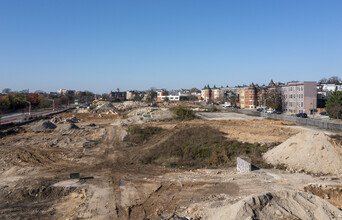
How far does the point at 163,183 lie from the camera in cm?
1706

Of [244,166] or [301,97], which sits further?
[301,97]

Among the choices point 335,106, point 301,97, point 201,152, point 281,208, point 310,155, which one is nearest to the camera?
point 281,208

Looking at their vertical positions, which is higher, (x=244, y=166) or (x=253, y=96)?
(x=253, y=96)

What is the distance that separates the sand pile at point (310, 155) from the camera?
18.2 m

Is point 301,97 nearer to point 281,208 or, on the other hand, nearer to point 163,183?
point 163,183

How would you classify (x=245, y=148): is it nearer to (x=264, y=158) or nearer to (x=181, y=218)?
(x=264, y=158)

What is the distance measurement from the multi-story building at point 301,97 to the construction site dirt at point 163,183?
39.7 meters

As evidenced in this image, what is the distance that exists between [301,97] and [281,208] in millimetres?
61136

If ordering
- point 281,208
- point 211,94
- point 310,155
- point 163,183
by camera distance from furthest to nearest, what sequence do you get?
point 211,94 < point 310,155 < point 163,183 < point 281,208

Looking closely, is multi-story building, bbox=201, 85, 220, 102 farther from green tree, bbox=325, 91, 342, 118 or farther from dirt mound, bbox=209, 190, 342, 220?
dirt mound, bbox=209, 190, 342, 220

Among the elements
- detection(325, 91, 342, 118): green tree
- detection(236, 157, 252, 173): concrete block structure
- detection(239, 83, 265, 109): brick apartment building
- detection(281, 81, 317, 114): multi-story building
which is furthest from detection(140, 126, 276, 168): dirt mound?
detection(239, 83, 265, 109): brick apartment building

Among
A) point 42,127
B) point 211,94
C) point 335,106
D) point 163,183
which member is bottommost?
point 163,183

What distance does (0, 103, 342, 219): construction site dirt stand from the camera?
37.2 feet

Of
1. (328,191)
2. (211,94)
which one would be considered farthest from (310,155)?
(211,94)
